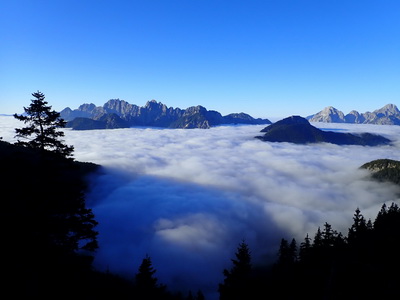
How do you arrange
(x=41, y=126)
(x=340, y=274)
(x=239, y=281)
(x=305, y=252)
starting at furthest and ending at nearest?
1. (x=305, y=252)
2. (x=340, y=274)
3. (x=239, y=281)
4. (x=41, y=126)

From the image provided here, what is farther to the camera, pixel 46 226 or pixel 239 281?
pixel 239 281

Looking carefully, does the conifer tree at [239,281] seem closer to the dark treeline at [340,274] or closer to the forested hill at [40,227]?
the dark treeline at [340,274]

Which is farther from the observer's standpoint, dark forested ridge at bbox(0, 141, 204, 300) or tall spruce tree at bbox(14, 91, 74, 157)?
tall spruce tree at bbox(14, 91, 74, 157)

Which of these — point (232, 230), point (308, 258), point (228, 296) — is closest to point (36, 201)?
point (228, 296)

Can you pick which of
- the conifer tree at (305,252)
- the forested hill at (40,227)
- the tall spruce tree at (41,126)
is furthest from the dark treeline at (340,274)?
the tall spruce tree at (41,126)

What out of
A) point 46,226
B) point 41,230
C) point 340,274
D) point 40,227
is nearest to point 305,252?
point 340,274

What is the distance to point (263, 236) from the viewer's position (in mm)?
168250

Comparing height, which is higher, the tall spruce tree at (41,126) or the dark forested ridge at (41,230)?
the tall spruce tree at (41,126)

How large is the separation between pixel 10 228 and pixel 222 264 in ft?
448

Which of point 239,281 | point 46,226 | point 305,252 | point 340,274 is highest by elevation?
point 46,226

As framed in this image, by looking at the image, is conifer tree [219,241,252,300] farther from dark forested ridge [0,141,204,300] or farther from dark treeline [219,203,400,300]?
dark forested ridge [0,141,204,300]

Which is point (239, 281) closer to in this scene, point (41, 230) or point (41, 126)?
point (41, 230)

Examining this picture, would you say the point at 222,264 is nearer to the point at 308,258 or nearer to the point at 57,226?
the point at 308,258

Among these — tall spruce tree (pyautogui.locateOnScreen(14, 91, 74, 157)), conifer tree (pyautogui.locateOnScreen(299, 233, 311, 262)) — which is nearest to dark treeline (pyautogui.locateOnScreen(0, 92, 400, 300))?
tall spruce tree (pyautogui.locateOnScreen(14, 91, 74, 157))
